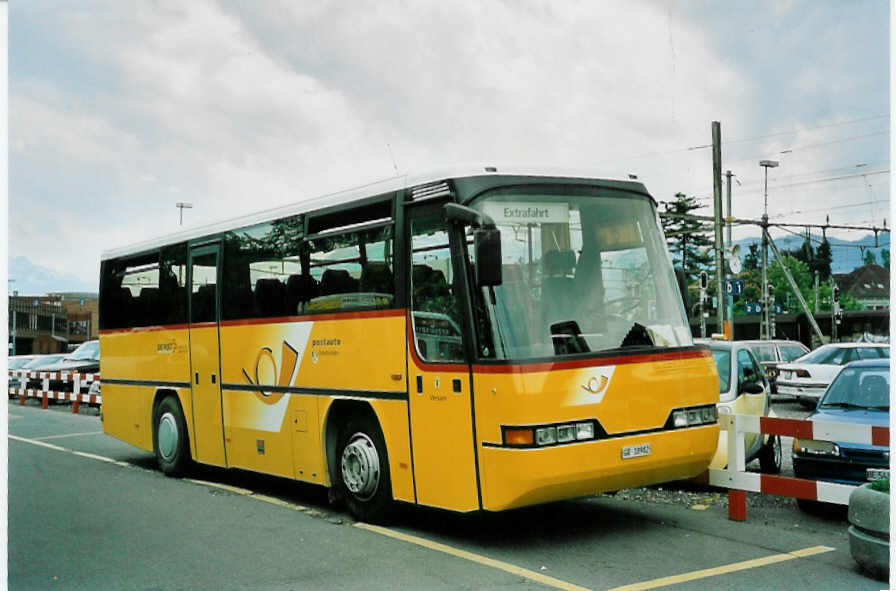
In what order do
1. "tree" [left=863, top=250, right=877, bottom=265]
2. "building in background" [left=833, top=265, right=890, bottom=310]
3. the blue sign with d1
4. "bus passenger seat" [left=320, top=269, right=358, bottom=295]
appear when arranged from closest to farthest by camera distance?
"bus passenger seat" [left=320, top=269, right=358, bottom=295] → the blue sign with d1 → "tree" [left=863, top=250, right=877, bottom=265] → "building in background" [left=833, top=265, right=890, bottom=310]

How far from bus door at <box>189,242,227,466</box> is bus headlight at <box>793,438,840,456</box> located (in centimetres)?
632

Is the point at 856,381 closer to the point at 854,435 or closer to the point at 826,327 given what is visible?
the point at 854,435

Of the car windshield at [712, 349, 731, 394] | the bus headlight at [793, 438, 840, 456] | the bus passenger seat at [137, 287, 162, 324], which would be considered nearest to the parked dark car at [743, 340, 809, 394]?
the car windshield at [712, 349, 731, 394]

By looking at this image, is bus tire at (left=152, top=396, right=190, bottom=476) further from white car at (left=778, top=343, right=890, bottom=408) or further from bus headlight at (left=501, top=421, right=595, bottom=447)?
white car at (left=778, top=343, right=890, bottom=408)

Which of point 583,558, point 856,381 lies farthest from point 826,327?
point 583,558

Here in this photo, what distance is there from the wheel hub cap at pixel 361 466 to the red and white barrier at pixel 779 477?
3.11m

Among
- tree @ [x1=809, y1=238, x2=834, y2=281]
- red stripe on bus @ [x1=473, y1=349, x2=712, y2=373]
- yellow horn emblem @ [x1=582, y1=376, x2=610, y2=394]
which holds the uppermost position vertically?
tree @ [x1=809, y1=238, x2=834, y2=281]

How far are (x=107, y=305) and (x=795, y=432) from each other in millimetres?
10083

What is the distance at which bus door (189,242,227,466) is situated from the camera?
11586mm

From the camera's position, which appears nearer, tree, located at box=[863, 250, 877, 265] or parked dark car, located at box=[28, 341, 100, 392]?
parked dark car, located at box=[28, 341, 100, 392]

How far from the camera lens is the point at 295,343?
9984 millimetres

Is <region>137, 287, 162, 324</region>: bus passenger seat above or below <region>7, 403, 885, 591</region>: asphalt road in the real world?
above

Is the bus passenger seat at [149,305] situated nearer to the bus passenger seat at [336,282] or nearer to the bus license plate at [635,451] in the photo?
the bus passenger seat at [336,282]

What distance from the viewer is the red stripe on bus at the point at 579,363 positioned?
7332 mm
